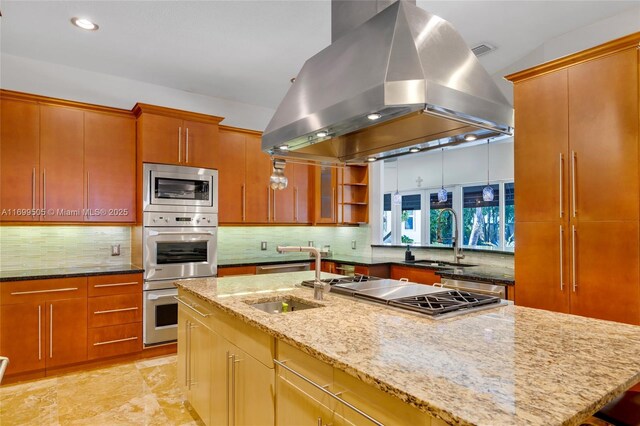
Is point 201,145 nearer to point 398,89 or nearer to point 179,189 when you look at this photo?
point 179,189

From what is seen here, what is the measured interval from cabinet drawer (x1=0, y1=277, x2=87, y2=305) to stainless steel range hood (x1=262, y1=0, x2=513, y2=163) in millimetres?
2444

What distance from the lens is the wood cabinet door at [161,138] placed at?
145 inches

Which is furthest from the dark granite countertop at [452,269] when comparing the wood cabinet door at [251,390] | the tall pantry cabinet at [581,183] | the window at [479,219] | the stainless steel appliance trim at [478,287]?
the window at [479,219]

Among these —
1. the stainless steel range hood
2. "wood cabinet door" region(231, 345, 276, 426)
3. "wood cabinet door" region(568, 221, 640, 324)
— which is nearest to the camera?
the stainless steel range hood

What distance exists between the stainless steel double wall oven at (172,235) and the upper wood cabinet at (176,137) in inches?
4.0

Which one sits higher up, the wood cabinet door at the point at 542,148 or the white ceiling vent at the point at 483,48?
the white ceiling vent at the point at 483,48

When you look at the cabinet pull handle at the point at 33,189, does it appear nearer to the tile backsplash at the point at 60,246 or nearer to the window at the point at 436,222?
the tile backsplash at the point at 60,246

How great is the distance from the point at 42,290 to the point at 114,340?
75cm

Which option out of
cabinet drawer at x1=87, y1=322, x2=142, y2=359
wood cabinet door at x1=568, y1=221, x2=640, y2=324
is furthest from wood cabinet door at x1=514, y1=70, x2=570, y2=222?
cabinet drawer at x1=87, y1=322, x2=142, y2=359

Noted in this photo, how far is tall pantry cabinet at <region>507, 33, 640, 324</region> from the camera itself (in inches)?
90.4

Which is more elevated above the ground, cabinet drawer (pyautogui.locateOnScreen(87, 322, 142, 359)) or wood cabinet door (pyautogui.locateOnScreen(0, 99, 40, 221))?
wood cabinet door (pyautogui.locateOnScreen(0, 99, 40, 221))

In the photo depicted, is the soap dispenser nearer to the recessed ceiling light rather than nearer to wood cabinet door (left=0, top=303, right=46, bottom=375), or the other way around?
wood cabinet door (left=0, top=303, right=46, bottom=375)

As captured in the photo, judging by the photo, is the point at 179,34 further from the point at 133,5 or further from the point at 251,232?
the point at 251,232

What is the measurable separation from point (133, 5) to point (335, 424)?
2.95 meters
